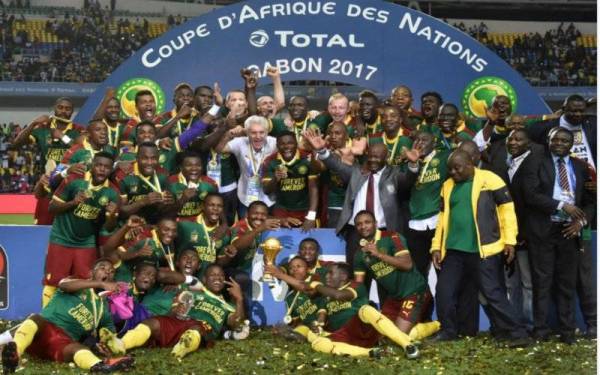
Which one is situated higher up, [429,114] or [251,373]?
[429,114]

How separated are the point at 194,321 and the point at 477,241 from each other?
2514 millimetres

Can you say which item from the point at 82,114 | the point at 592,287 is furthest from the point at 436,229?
the point at 82,114

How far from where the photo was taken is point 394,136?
9.48 meters

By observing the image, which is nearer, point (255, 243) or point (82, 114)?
point (255, 243)

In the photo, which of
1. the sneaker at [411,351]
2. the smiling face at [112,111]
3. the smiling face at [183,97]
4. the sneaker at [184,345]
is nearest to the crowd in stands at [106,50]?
the smiling face at [183,97]

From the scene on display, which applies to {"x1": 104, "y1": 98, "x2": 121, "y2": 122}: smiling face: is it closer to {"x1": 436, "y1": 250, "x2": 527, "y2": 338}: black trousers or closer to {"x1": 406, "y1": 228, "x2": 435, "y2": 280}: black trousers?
{"x1": 406, "y1": 228, "x2": 435, "y2": 280}: black trousers

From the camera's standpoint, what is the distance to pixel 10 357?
7.19m

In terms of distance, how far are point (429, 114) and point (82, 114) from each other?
179 inches

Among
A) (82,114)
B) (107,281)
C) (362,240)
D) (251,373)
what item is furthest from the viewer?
(82,114)

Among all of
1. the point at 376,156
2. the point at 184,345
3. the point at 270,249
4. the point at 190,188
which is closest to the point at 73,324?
the point at 184,345

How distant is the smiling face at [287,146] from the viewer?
31.5 feet

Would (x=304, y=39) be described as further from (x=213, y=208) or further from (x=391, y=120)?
(x=213, y=208)

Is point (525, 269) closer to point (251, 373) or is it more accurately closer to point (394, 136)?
point (394, 136)

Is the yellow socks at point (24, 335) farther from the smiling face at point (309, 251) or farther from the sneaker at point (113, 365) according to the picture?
the smiling face at point (309, 251)
